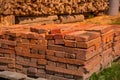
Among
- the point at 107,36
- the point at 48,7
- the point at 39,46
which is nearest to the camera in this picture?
the point at 39,46

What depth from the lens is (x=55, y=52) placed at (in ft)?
14.9

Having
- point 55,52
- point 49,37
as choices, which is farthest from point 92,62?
point 49,37

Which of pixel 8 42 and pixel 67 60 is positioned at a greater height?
pixel 8 42

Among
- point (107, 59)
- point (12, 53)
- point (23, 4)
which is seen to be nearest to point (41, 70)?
point (12, 53)

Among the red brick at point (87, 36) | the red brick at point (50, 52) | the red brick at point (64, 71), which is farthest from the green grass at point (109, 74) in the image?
the red brick at point (50, 52)

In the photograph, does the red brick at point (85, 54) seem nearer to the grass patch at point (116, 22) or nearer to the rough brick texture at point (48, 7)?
the rough brick texture at point (48, 7)

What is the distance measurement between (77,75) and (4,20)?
311 centimetres

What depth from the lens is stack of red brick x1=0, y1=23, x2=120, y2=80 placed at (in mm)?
4387

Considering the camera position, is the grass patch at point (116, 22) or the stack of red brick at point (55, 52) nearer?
the stack of red brick at point (55, 52)

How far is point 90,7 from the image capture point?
9.61 metres

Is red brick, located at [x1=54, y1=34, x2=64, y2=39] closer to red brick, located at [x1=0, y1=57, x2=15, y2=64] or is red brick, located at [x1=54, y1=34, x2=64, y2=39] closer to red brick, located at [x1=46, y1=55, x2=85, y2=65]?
red brick, located at [x1=46, y1=55, x2=85, y2=65]

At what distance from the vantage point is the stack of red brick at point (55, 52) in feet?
14.4

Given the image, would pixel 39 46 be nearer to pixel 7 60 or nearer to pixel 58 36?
pixel 58 36

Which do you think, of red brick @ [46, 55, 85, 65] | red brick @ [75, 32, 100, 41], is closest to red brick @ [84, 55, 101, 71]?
red brick @ [46, 55, 85, 65]
